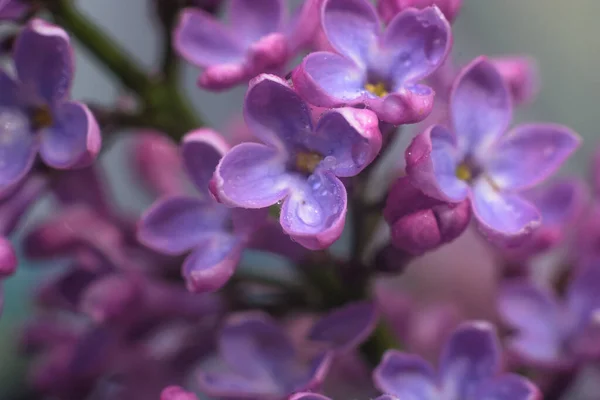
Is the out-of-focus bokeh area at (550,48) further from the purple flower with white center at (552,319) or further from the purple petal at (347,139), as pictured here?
the purple petal at (347,139)

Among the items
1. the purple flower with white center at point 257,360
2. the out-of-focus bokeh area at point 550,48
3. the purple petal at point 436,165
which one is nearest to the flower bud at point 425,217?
the purple petal at point 436,165

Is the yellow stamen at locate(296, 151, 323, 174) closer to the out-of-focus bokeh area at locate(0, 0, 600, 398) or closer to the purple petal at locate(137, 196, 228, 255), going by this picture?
the purple petal at locate(137, 196, 228, 255)

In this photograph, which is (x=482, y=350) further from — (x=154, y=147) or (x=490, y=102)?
(x=154, y=147)

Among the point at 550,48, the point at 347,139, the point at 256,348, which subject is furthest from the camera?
the point at 550,48

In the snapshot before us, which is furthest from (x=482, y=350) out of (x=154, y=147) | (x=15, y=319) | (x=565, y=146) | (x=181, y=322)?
(x=15, y=319)

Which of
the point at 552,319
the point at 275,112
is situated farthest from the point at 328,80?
the point at 552,319

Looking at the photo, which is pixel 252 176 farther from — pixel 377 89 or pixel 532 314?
pixel 532 314

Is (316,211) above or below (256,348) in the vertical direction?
above
